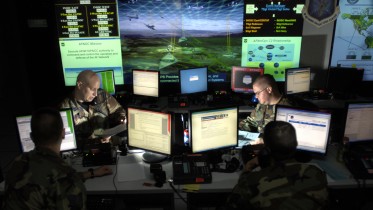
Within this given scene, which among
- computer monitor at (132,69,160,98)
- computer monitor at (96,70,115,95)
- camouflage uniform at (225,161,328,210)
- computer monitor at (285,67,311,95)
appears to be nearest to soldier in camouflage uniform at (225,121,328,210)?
camouflage uniform at (225,161,328,210)

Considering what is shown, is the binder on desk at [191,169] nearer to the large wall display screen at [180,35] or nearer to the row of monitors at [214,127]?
the row of monitors at [214,127]

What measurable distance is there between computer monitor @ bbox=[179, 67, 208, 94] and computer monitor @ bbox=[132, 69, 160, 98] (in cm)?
38

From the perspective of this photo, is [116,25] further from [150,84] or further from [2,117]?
[2,117]

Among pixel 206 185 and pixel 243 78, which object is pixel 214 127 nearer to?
pixel 206 185

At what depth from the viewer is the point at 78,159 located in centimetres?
284

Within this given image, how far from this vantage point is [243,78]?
482 centimetres

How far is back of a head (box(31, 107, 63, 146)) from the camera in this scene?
192cm

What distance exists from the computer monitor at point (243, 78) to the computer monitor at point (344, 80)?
1.21 meters

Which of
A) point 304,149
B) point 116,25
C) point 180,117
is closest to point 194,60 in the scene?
point 116,25

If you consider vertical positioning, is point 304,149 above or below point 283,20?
below

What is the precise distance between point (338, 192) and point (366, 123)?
760 millimetres

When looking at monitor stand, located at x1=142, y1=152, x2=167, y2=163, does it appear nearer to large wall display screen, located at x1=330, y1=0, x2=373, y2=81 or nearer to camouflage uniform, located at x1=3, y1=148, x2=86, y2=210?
camouflage uniform, located at x1=3, y1=148, x2=86, y2=210

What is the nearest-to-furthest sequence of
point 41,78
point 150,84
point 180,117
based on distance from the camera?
point 180,117 < point 150,84 < point 41,78

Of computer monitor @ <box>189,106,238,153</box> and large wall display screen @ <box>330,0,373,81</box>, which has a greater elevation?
large wall display screen @ <box>330,0,373,81</box>
